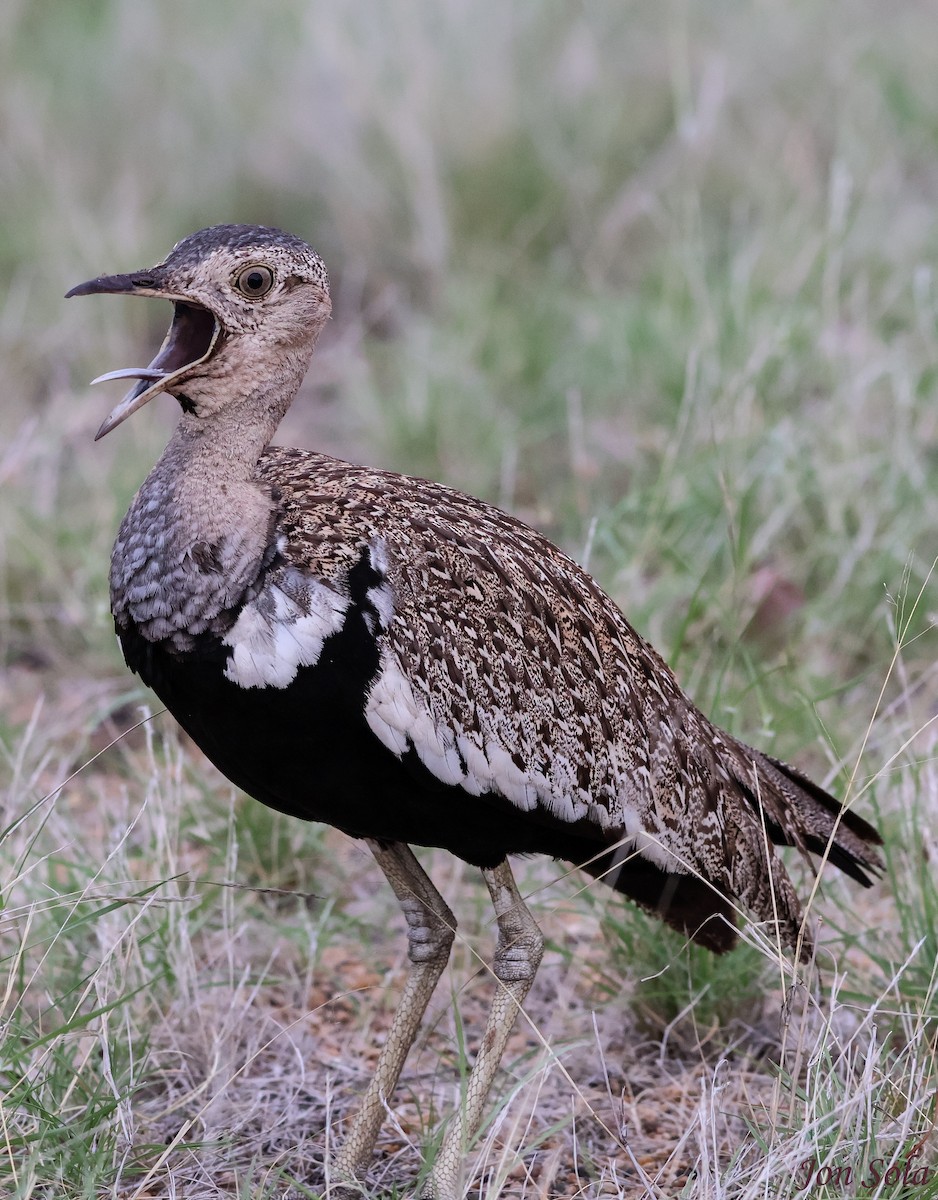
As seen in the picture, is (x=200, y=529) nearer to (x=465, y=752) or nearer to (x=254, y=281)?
(x=254, y=281)

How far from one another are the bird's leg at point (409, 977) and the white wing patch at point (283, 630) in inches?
22.0

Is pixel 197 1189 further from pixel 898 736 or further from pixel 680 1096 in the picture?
pixel 898 736

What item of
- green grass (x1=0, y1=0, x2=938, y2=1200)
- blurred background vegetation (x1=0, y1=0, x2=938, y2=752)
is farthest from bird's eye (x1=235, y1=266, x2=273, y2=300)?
blurred background vegetation (x1=0, y1=0, x2=938, y2=752)

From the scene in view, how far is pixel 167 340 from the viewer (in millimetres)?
2781

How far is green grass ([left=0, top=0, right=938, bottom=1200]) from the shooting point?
2.95 metres

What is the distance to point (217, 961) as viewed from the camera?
11.6 feet

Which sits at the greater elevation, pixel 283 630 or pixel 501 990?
pixel 283 630

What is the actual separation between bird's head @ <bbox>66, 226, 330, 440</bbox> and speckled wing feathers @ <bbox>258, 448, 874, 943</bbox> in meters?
0.22

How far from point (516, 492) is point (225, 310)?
279cm

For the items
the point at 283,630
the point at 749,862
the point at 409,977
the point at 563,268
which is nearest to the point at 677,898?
the point at 749,862

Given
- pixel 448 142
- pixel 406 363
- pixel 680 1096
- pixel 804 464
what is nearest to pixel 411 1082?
pixel 680 1096

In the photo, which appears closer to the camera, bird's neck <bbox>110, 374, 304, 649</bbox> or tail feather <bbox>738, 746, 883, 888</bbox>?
bird's neck <bbox>110, 374, 304, 649</bbox>

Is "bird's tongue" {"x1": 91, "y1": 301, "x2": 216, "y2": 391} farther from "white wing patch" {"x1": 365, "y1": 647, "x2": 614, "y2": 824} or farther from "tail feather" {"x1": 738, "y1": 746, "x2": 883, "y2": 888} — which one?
"tail feather" {"x1": 738, "y1": 746, "x2": 883, "y2": 888}

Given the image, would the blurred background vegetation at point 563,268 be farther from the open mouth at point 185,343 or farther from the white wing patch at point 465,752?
the open mouth at point 185,343
